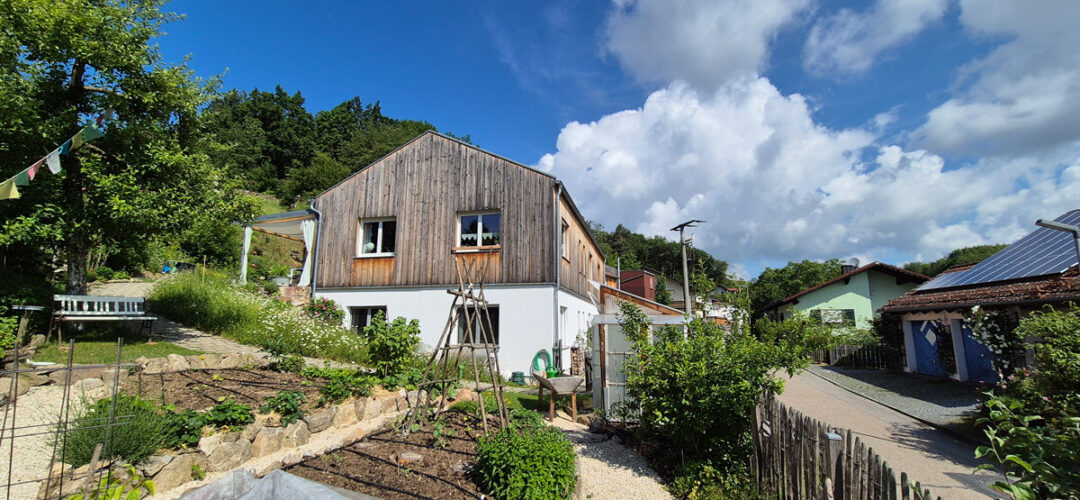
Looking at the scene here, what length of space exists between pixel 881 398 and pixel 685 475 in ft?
32.0

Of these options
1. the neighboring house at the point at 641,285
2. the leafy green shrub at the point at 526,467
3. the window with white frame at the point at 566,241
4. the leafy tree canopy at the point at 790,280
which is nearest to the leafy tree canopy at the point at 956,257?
the leafy tree canopy at the point at 790,280

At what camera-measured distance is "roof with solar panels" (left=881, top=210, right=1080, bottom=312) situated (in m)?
9.90

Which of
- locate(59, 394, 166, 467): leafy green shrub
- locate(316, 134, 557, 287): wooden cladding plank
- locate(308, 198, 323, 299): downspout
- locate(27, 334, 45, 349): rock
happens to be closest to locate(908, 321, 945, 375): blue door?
locate(316, 134, 557, 287): wooden cladding plank

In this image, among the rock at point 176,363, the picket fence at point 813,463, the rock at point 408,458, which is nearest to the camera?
the picket fence at point 813,463

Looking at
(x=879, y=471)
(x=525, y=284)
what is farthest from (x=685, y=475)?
(x=525, y=284)

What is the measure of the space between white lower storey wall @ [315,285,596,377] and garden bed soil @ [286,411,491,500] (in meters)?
6.07

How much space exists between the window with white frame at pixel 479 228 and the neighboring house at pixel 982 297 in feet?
41.0

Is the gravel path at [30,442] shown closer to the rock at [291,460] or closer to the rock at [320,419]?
the rock at [291,460]

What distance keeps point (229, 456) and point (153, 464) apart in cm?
73

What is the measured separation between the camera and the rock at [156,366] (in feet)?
25.7

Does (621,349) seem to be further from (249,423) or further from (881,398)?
(881,398)

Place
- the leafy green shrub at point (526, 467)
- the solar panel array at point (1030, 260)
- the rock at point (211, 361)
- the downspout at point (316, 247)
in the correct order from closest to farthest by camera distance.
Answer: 1. the leafy green shrub at point (526, 467)
2. the rock at point (211, 361)
3. the solar panel array at point (1030, 260)
4. the downspout at point (316, 247)

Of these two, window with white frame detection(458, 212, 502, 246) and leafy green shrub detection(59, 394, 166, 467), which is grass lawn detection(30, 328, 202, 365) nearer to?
leafy green shrub detection(59, 394, 166, 467)

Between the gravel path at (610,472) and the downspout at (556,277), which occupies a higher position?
the downspout at (556,277)
